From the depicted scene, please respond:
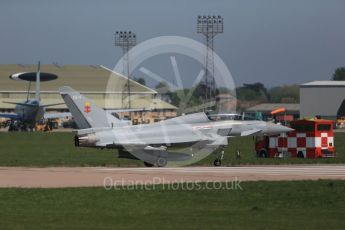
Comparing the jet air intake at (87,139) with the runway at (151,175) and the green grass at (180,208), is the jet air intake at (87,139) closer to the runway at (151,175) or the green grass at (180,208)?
the runway at (151,175)

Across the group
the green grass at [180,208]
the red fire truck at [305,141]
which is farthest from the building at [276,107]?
the green grass at [180,208]

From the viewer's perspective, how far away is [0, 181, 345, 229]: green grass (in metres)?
15.2

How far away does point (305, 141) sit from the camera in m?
36.4

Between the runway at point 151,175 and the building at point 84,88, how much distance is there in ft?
325

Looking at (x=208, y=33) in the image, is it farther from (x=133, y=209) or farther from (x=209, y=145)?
(x=133, y=209)

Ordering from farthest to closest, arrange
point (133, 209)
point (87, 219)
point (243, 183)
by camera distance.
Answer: point (243, 183)
point (133, 209)
point (87, 219)

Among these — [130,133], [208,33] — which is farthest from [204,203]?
[208,33]

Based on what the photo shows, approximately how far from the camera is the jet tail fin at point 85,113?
3117cm

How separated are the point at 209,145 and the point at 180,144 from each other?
1.07 m

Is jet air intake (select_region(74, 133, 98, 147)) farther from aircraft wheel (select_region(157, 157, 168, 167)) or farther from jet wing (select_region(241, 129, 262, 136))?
jet wing (select_region(241, 129, 262, 136))

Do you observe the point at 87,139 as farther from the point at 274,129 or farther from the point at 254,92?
the point at 254,92

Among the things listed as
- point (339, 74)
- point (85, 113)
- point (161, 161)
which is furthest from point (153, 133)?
point (339, 74)

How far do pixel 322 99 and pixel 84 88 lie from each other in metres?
48.9

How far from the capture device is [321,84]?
123312 mm
